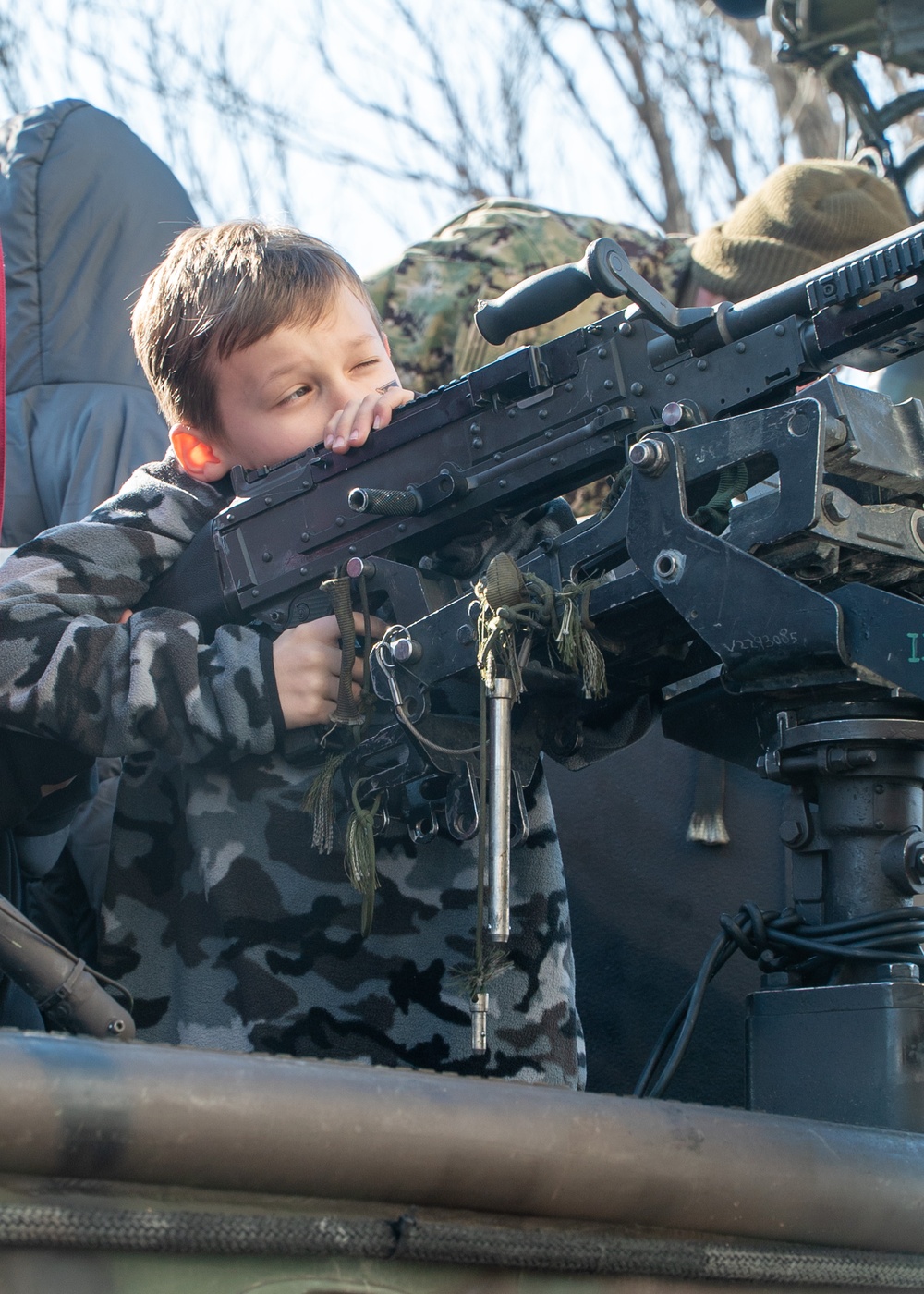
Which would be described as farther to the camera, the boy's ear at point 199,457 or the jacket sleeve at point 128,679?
the boy's ear at point 199,457

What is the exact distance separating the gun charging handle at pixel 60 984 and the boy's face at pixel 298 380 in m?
0.93

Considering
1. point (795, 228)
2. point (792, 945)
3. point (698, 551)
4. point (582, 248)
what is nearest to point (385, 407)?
point (698, 551)

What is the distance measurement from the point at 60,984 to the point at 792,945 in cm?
72

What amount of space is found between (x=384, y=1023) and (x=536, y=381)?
81cm

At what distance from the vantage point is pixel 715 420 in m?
1.59

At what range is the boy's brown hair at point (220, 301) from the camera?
225 cm

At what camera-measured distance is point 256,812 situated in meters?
2.06

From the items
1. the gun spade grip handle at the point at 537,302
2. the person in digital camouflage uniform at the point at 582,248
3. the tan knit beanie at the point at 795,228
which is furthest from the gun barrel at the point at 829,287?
the tan knit beanie at the point at 795,228

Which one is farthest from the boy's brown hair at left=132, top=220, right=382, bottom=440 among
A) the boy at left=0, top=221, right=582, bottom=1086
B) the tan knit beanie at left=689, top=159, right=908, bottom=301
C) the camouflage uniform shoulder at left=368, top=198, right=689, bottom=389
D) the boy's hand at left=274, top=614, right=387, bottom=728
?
the tan knit beanie at left=689, top=159, right=908, bottom=301

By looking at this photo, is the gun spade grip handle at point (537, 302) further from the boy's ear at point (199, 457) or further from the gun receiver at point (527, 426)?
the boy's ear at point (199, 457)

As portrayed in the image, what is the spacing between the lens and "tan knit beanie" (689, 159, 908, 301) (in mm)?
3895

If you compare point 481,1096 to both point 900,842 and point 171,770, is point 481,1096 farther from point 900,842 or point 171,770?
point 171,770

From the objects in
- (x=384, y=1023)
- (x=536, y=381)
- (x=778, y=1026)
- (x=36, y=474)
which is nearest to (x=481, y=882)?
(x=778, y=1026)

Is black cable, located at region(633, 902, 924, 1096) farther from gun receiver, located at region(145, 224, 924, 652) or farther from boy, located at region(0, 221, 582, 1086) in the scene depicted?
gun receiver, located at region(145, 224, 924, 652)
